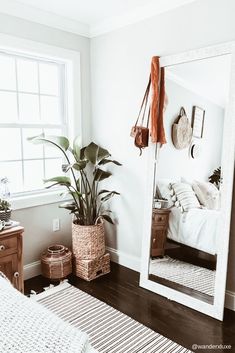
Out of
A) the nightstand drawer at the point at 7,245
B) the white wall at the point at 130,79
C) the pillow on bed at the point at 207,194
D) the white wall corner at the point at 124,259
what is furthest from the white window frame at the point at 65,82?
the pillow on bed at the point at 207,194

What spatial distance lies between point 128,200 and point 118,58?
4.60 ft

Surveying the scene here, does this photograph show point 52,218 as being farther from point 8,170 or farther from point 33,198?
point 8,170

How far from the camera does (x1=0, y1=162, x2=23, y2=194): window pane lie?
274 cm

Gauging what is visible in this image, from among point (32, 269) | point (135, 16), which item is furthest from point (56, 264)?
point (135, 16)

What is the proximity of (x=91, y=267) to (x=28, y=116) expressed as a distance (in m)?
1.57

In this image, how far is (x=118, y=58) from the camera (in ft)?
9.38

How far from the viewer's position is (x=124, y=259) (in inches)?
122

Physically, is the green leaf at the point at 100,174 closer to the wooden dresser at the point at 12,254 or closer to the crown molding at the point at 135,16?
the wooden dresser at the point at 12,254

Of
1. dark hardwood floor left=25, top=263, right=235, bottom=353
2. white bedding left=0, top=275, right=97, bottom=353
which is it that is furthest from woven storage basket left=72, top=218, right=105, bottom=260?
white bedding left=0, top=275, right=97, bottom=353

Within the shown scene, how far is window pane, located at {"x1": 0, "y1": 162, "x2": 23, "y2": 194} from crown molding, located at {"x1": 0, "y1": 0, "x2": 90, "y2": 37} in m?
1.30

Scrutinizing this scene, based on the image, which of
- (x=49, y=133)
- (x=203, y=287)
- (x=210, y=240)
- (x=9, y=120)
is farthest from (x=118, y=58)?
(x=203, y=287)

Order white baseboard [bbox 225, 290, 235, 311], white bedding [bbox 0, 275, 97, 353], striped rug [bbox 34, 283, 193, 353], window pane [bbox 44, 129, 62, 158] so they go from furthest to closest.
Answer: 1. window pane [bbox 44, 129, 62, 158]
2. white baseboard [bbox 225, 290, 235, 311]
3. striped rug [bbox 34, 283, 193, 353]
4. white bedding [bbox 0, 275, 97, 353]

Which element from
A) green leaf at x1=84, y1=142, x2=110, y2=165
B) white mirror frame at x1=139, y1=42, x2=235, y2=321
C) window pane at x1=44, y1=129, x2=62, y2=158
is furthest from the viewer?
window pane at x1=44, y1=129, x2=62, y2=158

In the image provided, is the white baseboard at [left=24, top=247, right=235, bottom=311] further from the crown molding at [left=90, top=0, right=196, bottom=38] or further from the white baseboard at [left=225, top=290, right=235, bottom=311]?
the crown molding at [left=90, top=0, right=196, bottom=38]
